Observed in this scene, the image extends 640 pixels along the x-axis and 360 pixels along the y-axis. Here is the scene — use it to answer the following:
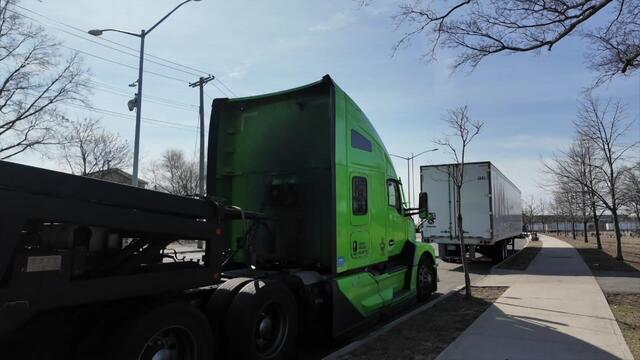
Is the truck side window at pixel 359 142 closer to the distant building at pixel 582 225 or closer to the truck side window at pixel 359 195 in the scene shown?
the truck side window at pixel 359 195

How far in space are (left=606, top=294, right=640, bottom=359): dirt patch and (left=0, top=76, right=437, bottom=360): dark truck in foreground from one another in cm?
347

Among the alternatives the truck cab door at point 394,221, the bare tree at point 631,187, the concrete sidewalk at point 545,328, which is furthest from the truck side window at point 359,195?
the bare tree at point 631,187

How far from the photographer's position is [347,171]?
7.28m

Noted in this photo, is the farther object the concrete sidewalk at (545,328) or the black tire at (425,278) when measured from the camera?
the black tire at (425,278)

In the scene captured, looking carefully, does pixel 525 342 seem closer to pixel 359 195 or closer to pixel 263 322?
pixel 359 195

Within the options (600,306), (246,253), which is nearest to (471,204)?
(600,306)

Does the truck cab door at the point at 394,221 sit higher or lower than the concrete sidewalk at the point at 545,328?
higher

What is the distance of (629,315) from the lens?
818 cm

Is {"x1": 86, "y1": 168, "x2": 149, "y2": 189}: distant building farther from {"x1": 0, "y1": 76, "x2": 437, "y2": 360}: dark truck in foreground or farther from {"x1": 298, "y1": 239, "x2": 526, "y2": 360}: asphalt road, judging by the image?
{"x1": 0, "y1": 76, "x2": 437, "y2": 360}: dark truck in foreground

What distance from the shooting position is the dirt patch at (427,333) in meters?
6.11

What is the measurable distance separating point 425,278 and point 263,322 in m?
5.59

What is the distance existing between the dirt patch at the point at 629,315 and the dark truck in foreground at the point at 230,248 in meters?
3.47

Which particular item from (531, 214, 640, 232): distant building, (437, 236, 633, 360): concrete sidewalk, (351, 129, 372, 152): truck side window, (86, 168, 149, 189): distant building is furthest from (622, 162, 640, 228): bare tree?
(531, 214, 640, 232): distant building

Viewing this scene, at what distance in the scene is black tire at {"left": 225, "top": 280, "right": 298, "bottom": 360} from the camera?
5.30 metres
